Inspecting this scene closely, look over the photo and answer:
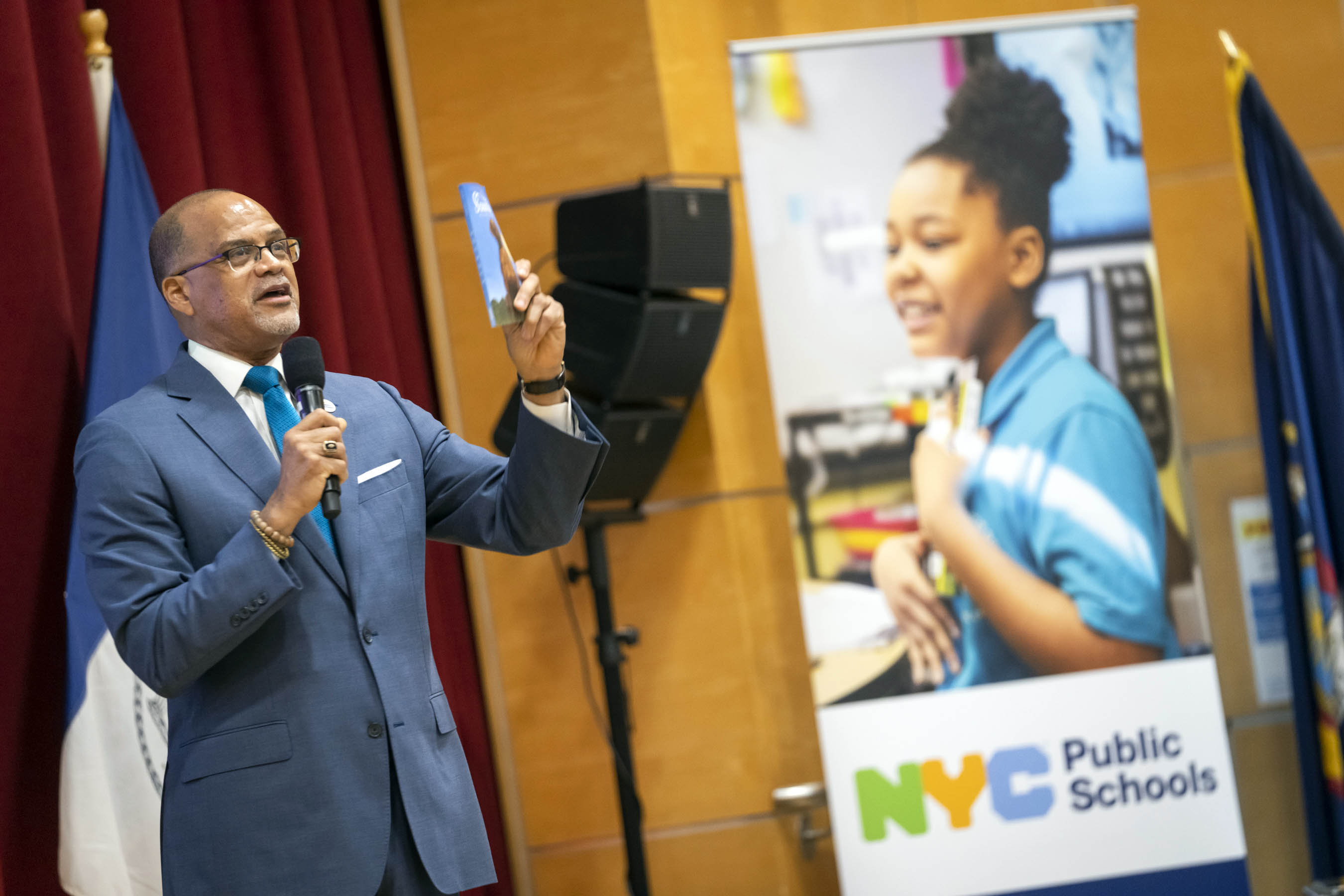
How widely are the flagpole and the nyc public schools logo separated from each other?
234 cm

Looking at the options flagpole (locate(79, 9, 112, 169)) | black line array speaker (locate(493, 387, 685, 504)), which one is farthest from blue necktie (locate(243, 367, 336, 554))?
black line array speaker (locate(493, 387, 685, 504))

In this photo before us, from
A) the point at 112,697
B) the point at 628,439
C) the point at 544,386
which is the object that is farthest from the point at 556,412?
the point at 628,439

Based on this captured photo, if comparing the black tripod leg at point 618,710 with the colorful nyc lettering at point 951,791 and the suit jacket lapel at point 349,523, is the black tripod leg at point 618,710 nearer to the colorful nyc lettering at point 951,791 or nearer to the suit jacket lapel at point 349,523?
the colorful nyc lettering at point 951,791

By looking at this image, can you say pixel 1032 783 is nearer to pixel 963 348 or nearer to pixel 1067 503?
pixel 1067 503

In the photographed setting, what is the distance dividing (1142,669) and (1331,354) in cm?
106

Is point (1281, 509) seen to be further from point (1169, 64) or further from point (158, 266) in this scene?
point (158, 266)

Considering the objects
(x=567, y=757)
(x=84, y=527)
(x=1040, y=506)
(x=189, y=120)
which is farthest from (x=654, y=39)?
(x=84, y=527)

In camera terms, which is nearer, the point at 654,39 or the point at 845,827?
the point at 845,827

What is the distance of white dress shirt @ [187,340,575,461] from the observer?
158cm

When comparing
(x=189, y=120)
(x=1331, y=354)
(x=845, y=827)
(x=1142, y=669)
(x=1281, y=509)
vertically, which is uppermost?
(x=189, y=120)

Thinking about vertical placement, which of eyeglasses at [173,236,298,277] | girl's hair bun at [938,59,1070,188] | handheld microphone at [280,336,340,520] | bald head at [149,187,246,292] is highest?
girl's hair bun at [938,59,1070,188]

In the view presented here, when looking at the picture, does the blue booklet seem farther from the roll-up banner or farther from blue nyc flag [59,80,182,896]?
the roll-up banner

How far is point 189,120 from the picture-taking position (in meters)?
2.70

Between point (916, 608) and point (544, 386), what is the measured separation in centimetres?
199
